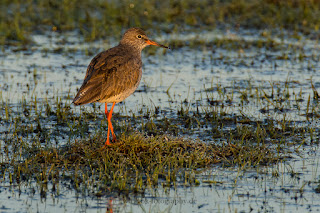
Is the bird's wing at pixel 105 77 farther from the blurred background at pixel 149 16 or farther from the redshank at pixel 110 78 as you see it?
the blurred background at pixel 149 16

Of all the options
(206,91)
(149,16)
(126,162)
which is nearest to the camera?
(126,162)

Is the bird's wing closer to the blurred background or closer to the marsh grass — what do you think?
the marsh grass

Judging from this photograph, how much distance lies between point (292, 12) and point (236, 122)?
888 centimetres

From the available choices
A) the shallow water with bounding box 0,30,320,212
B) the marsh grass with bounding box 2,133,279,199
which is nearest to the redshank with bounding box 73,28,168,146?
the marsh grass with bounding box 2,133,279,199

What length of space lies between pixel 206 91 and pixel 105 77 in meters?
3.15

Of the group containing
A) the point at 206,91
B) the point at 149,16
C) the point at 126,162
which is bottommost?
the point at 126,162

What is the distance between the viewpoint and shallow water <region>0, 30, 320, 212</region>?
662cm

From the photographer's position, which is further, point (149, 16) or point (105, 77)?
point (149, 16)

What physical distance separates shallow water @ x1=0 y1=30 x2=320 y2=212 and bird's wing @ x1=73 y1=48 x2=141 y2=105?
1577mm

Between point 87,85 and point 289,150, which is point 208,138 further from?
point 87,85

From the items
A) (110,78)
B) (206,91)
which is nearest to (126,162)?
(110,78)

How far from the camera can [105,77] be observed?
857 cm

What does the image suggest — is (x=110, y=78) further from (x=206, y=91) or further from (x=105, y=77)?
(x=206, y=91)

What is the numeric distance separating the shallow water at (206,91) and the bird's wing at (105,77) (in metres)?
1.58
